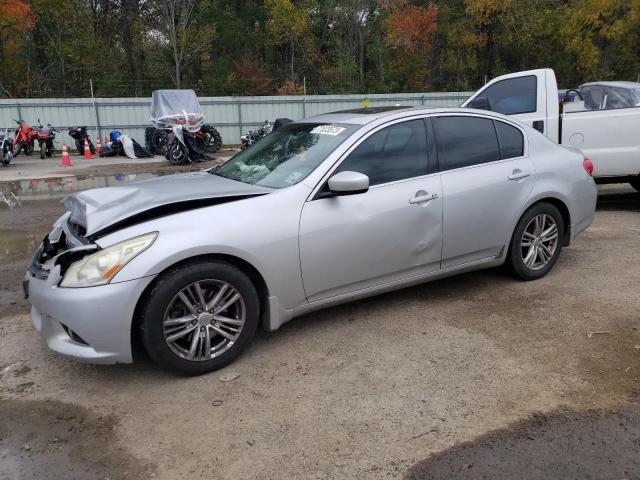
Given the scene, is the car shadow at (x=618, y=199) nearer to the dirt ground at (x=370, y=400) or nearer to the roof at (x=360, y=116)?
the dirt ground at (x=370, y=400)

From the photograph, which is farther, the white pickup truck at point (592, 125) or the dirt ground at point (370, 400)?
the white pickup truck at point (592, 125)

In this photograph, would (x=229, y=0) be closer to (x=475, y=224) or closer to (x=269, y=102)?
(x=269, y=102)

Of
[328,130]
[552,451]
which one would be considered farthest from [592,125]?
[552,451]

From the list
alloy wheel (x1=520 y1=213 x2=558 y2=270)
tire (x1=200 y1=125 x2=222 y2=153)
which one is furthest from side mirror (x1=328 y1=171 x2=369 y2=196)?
tire (x1=200 y1=125 x2=222 y2=153)

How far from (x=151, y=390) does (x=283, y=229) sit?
4.19ft

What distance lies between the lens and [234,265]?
3.48 meters

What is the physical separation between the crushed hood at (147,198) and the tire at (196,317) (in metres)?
0.46

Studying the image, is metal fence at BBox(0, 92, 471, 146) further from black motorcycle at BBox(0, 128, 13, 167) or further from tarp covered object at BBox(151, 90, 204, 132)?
black motorcycle at BBox(0, 128, 13, 167)

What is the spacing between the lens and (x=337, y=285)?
3846mm

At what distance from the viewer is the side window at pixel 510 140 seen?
15.5 ft

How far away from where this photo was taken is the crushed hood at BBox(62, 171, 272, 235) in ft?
11.4

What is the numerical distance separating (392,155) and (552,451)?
2.31m

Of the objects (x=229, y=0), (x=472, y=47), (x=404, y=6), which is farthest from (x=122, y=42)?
(x=472, y=47)

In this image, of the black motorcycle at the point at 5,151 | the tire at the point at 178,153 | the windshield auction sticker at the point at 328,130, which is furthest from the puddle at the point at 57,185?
the windshield auction sticker at the point at 328,130
